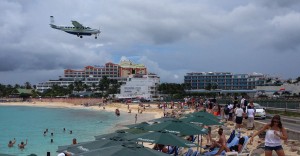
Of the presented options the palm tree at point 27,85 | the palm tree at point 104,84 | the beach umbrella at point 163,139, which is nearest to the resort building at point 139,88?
the palm tree at point 104,84

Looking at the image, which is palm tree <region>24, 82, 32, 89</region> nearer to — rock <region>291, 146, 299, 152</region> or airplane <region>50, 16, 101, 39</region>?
airplane <region>50, 16, 101, 39</region>

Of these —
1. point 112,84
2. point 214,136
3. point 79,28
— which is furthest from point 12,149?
point 112,84

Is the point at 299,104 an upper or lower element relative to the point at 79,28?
lower

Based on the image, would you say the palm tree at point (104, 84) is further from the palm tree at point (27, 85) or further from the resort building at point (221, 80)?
the palm tree at point (27, 85)

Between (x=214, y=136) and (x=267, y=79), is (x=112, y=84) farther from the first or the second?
(x=214, y=136)

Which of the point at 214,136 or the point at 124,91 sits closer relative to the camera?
the point at 214,136

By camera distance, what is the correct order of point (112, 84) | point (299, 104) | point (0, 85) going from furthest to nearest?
point (0, 85) → point (112, 84) → point (299, 104)
